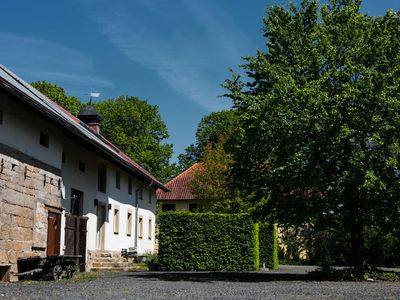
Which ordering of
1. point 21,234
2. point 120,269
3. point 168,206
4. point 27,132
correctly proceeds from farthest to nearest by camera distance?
1. point 168,206
2. point 120,269
3. point 27,132
4. point 21,234

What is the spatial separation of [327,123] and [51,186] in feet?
29.8

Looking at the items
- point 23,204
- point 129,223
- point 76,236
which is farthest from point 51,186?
Result: point 129,223

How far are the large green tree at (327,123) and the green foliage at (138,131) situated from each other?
1378 inches

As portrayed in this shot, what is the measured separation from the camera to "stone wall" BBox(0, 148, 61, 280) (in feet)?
51.8

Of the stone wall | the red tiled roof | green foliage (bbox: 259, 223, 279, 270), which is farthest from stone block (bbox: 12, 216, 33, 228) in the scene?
the red tiled roof

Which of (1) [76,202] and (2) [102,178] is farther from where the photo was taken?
(2) [102,178]

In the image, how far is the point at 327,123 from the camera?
16875mm

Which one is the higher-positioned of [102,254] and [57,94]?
[57,94]

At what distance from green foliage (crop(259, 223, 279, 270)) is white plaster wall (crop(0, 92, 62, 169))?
12.7m

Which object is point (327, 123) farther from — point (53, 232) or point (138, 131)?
point (138, 131)

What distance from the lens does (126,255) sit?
29453 mm

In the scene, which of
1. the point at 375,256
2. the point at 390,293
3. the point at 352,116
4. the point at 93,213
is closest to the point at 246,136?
the point at 352,116

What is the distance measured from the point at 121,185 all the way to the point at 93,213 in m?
5.25

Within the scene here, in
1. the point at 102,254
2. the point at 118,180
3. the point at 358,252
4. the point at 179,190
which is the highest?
the point at 179,190
